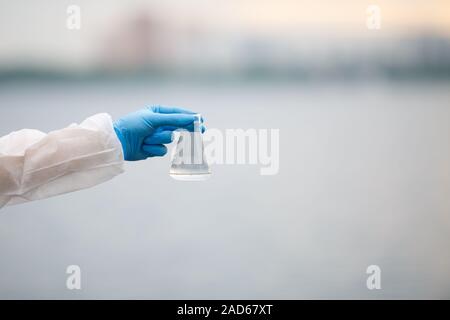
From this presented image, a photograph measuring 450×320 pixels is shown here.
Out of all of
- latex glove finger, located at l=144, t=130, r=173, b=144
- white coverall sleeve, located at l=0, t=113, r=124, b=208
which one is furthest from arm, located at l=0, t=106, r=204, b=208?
latex glove finger, located at l=144, t=130, r=173, b=144

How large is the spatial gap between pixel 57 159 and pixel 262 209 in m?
1.19

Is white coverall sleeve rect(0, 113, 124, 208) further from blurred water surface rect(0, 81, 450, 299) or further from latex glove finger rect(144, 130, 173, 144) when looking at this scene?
blurred water surface rect(0, 81, 450, 299)

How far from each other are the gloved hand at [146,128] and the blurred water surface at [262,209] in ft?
2.75

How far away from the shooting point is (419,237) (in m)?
2.31

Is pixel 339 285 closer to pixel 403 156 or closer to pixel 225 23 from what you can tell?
pixel 403 156

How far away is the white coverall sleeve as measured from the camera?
129 cm

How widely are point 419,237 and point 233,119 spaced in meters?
0.98

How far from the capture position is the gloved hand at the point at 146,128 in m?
1.43

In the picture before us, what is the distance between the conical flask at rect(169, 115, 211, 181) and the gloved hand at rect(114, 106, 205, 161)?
0.07ft

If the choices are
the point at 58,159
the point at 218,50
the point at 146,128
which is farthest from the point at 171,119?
the point at 218,50

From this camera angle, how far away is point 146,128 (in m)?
1.44

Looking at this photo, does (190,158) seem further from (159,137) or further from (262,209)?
(262,209)

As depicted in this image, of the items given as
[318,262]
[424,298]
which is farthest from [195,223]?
[424,298]

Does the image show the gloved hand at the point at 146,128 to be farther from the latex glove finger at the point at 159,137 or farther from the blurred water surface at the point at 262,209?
the blurred water surface at the point at 262,209
